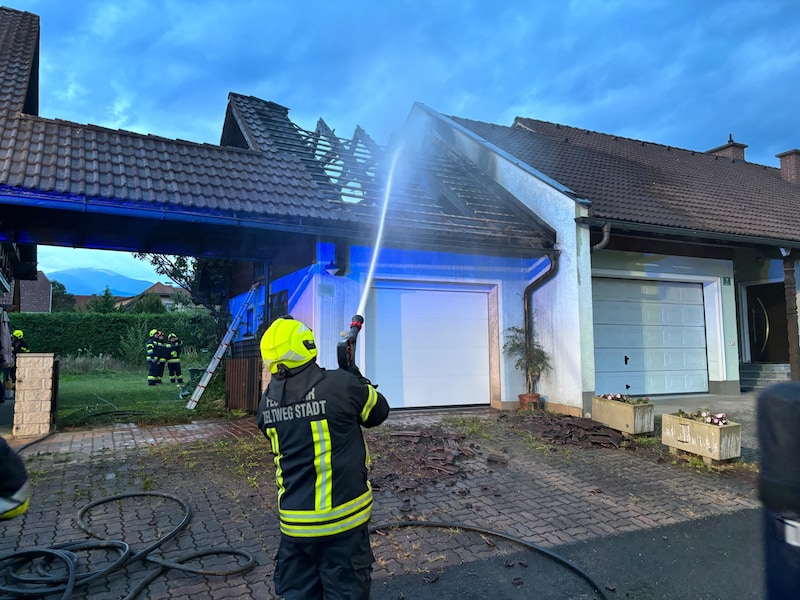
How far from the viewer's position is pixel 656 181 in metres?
11.9

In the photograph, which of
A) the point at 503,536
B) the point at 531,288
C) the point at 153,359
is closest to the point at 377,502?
the point at 503,536

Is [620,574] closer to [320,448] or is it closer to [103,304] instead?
[320,448]

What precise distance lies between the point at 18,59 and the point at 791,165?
20206 mm

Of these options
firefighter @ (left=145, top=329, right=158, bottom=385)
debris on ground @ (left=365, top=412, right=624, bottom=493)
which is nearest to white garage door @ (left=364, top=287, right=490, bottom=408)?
debris on ground @ (left=365, top=412, right=624, bottom=493)

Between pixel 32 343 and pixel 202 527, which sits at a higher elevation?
pixel 32 343

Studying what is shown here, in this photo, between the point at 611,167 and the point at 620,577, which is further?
the point at 611,167

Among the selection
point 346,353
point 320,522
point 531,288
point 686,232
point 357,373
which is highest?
point 686,232

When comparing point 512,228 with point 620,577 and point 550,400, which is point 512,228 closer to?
point 550,400

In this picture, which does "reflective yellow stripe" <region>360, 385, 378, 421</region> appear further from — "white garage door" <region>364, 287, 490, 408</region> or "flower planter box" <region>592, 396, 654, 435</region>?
"white garage door" <region>364, 287, 490, 408</region>

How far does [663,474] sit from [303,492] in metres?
4.79

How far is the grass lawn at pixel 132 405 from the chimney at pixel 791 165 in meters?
17.6

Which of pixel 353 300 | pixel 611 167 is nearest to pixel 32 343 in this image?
pixel 353 300

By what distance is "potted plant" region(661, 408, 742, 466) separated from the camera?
5684mm

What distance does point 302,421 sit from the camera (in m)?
2.30
